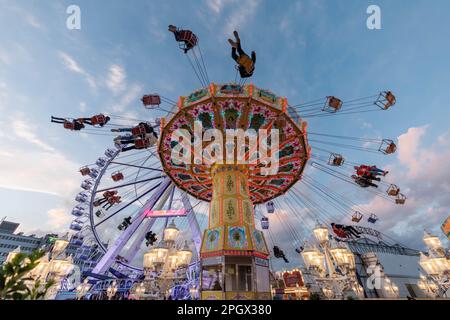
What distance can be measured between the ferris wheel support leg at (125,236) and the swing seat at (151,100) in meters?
14.3

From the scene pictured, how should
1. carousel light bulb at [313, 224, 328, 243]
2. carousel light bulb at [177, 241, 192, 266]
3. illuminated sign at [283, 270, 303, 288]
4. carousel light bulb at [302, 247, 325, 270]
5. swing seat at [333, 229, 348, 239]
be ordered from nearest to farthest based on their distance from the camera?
carousel light bulb at [313, 224, 328, 243] → carousel light bulb at [302, 247, 325, 270] → carousel light bulb at [177, 241, 192, 266] → swing seat at [333, 229, 348, 239] → illuminated sign at [283, 270, 303, 288]

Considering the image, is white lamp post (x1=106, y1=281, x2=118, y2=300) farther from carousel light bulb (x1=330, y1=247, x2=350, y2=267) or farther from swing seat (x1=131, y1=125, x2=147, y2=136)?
carousel light bulb (x1=330, y1=247, x2=350, y2=267)

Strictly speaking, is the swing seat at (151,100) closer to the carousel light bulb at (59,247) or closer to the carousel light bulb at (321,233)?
the carousel light bulb at (59,247)

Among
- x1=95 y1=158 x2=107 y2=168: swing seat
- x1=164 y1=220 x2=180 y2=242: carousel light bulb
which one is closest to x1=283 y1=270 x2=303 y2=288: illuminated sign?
x1=164 y1=220 x2=180 y2=242: carousel light bulb

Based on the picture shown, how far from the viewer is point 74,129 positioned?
1889 cm

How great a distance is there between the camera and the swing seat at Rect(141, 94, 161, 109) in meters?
15.1

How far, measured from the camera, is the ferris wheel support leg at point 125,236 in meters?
24.7

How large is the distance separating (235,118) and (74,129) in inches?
548

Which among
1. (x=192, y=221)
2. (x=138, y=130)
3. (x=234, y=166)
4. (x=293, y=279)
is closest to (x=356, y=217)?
(x=293, y=279)

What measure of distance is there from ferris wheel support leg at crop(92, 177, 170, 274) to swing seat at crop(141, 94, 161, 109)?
14.3m

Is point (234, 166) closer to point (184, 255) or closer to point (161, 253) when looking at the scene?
point (184, 255)

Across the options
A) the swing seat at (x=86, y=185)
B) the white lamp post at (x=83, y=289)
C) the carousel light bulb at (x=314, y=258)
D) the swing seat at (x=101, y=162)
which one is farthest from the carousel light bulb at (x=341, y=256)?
the swing seat at (x=86, y=185)
